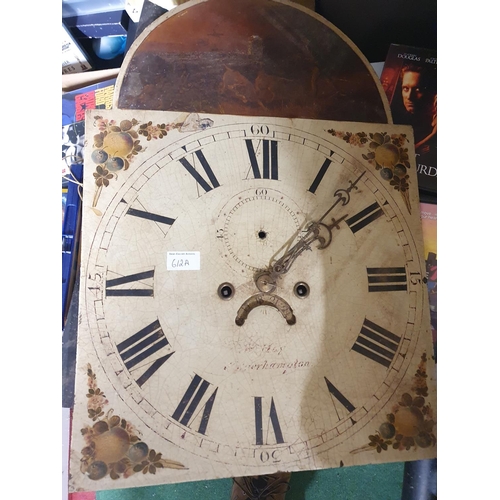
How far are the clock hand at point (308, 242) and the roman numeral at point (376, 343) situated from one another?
0.65ft

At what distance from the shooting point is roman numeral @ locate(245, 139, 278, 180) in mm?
866

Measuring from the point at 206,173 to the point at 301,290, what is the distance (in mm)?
311

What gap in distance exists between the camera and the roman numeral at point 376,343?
2.79 feet

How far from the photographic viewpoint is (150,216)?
2.69 ft

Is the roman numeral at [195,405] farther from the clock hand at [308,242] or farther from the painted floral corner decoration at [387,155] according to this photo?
the painted floral corner decoration at [387,155]

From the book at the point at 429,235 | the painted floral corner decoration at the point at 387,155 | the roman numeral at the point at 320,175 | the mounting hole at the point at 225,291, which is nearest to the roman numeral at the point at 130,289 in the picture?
the mounting hole at the point at 225,291

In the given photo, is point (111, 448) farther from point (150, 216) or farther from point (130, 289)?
point (150, 216)

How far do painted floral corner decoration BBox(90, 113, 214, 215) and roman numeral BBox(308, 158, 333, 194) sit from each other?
0.91 ft

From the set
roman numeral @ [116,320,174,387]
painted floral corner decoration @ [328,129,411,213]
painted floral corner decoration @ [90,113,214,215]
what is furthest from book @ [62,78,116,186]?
painted floral corner decoration @ [328,129,411,213]

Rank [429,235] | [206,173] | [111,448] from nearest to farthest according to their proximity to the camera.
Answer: [111,448], [206,173], [429,235]

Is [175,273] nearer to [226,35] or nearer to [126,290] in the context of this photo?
[126,290]

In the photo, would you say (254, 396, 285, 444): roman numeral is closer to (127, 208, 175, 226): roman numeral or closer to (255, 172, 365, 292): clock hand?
(255, 172, 365, 292): clock hand

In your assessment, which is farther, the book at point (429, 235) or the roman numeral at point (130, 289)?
the book at point (429, 235)

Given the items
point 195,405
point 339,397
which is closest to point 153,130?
point 195,405
